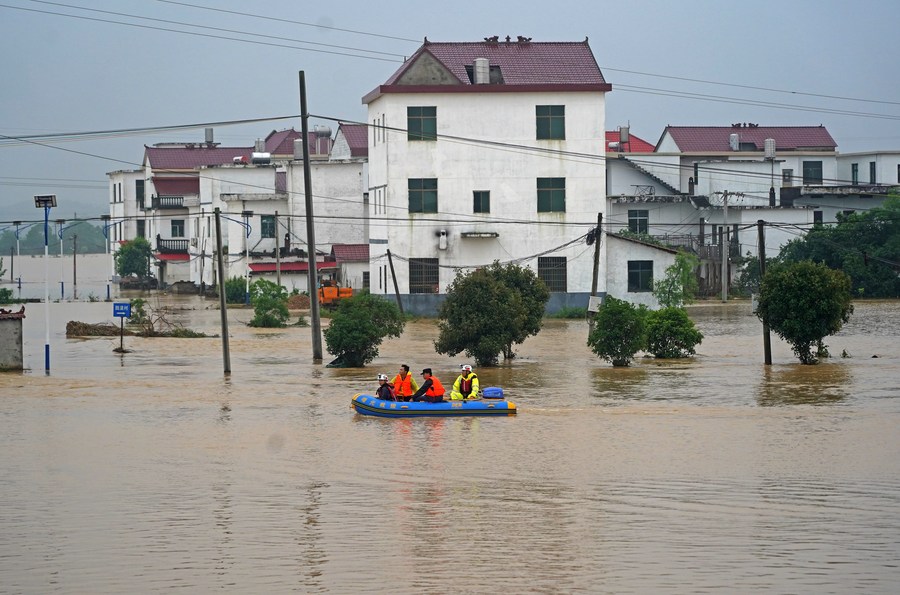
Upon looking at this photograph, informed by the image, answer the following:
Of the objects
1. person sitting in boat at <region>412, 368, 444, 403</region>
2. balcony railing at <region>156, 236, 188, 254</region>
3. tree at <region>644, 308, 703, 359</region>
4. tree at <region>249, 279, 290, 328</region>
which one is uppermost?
balcony railing at <region>156, 236, 188, 254</region>

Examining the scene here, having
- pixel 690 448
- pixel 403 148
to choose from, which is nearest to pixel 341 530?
pixel 690 448

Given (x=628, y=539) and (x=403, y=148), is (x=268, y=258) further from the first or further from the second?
(x=628, y=539)

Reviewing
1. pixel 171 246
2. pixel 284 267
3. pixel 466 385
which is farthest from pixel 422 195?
pixel 171 246

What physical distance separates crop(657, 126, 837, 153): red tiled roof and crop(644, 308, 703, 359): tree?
4579 cm

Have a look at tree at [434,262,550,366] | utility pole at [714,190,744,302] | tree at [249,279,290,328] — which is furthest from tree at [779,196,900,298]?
tree at [434,262,550,366]

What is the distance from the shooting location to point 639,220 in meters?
75.9

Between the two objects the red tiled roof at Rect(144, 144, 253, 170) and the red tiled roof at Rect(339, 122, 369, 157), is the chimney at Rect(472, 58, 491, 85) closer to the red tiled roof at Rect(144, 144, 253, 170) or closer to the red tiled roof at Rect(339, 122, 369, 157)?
the red tiled roof at Rect(339, 122, 369, 157)

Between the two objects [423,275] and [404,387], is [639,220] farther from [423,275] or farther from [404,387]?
[404,387]

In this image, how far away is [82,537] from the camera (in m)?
15.4

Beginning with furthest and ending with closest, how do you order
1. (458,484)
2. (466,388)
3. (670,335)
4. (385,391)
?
(670,335), (466,388), (385,391), (458,484)

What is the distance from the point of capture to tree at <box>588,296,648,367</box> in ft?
121

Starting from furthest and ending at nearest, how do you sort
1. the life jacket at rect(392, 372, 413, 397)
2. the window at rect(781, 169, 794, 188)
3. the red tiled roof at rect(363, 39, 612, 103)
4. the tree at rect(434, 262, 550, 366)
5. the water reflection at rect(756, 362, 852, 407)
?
the window at rect(781, 169, 794, 188)
the red tiled roof at rect(363, 39, 612, 103)
the tree at rect(434, 262, 550, 366)
the water reflection at rect(756, 362, 852, 407)
the life jacket at rect(392, 372, 413, 397)

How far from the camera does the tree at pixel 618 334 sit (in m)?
36.8

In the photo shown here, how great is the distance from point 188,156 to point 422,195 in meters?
42.7
